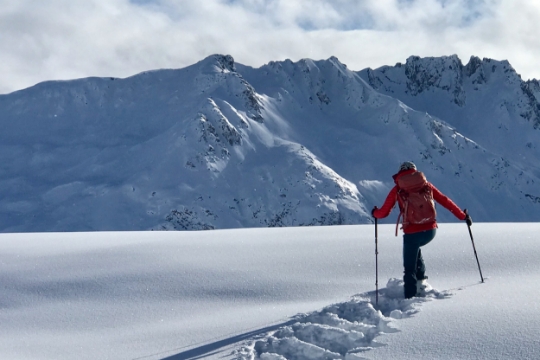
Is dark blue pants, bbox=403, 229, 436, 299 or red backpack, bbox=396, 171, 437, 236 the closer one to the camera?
dark blue pants, bbox=403, 229, 436, 299

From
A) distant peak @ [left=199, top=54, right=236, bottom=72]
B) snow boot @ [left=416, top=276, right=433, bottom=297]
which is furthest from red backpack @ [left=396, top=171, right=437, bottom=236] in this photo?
distant peak @ [left=199, top=54, right=236, bottom=72]

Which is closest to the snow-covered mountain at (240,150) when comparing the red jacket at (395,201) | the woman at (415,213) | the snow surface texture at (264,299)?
the snow surface texture at (264,299)

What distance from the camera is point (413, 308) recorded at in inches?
237

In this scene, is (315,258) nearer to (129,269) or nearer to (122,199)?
(129,269)

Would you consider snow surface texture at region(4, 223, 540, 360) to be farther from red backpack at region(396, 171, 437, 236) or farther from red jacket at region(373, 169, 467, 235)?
red backpack at region(396, 171, 437, 236)

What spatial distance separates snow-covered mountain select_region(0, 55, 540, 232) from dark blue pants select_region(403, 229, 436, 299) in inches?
3879

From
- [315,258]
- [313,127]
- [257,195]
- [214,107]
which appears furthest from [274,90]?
[315,258]

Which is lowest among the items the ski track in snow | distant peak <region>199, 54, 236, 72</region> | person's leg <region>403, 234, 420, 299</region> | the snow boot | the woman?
the ski track in snow

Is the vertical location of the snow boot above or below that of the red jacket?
below

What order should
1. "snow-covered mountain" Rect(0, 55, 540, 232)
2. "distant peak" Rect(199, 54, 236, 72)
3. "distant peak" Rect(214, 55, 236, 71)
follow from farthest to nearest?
"distant peak" Rect(214, 55, 236, 71), "distant peak" Rect(199, 54, 236, 72), "snow-covered mountain" Rect(0, 55, 540, 232)

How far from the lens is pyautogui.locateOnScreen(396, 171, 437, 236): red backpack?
7.04 m

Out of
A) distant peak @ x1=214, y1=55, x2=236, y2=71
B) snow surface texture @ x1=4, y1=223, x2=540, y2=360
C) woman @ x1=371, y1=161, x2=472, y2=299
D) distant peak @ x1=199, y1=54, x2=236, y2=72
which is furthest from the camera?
distant peak @ x1=214, y1=55, x2=236, y2=71

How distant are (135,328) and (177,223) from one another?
4221 inches

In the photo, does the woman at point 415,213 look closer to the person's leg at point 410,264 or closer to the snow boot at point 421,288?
the person's leg at point 410,264
